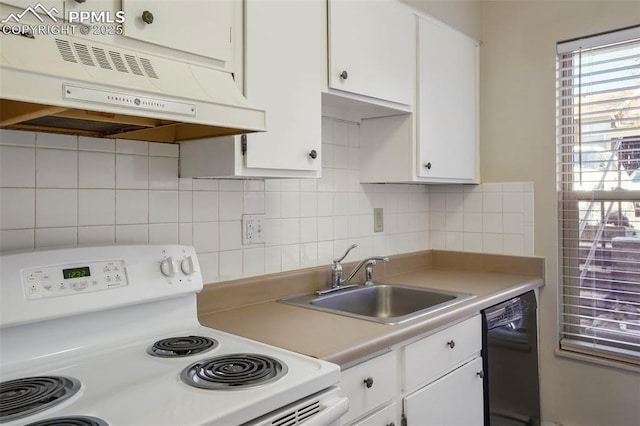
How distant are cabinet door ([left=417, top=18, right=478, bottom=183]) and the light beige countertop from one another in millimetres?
527

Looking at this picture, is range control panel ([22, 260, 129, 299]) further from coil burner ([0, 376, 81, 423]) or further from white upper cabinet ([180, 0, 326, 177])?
white upper cabinet ([180, 0, 326, 177])

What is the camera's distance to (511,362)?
2.12 metres

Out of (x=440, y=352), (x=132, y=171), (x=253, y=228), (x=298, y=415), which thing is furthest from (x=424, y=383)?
(x=132, y=171)

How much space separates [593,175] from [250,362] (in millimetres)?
2014

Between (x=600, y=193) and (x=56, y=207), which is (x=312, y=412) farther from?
(x=600, y=193)

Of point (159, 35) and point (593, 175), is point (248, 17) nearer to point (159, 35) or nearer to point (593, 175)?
point (159, 35)

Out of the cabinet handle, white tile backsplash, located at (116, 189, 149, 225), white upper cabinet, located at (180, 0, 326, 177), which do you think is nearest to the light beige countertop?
white tile backsplash, located at (116, 189, 149, 225)

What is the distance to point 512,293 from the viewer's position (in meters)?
2.15

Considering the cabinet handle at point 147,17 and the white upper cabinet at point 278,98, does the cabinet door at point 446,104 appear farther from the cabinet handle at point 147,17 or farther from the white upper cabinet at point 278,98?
the cabinet handle at point 147,17

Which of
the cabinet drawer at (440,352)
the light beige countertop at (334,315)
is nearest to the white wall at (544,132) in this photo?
the light beige countertop at (334,315)

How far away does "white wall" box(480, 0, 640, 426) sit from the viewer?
2.29 metres

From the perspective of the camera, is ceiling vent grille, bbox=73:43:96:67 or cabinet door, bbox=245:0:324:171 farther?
cabinet door, bbox=245:0:324:171

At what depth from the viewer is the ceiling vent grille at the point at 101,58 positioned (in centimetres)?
104

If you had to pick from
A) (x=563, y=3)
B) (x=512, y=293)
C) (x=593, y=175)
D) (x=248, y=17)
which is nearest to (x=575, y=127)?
(x=593, y=175)
